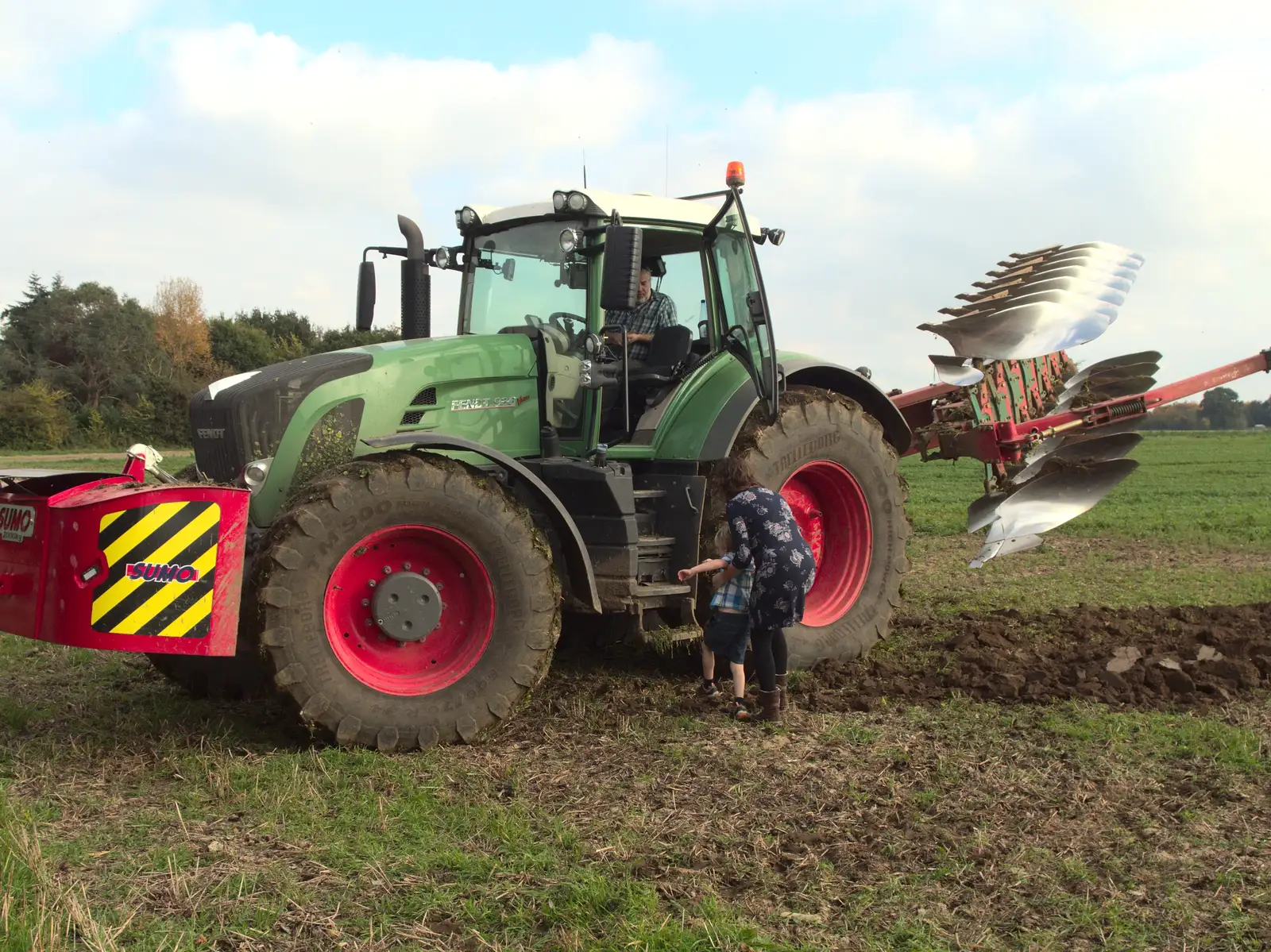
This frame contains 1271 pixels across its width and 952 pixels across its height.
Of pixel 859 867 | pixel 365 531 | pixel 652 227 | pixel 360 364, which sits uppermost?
pixel 652 227

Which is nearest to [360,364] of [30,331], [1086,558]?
[1086,558]

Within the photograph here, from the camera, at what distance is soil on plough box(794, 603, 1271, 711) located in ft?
19.6

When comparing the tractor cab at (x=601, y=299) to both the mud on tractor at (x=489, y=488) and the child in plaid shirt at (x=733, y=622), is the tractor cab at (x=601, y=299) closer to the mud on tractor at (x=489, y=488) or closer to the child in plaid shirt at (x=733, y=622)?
the mud on tractor at (x=489, y=488)

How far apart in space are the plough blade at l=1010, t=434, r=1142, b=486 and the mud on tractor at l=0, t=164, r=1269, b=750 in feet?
1.65

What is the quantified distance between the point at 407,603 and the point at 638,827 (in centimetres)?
155

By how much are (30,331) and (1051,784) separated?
168 feet

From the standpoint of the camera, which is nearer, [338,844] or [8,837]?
[8,837]

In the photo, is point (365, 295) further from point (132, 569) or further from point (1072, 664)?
point (1072, 664)

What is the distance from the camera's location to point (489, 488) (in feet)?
17.2

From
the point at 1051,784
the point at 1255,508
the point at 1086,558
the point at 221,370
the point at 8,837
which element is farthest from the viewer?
the point at 221,370

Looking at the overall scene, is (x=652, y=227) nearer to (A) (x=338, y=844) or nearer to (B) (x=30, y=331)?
(A) (x=338, y=844)

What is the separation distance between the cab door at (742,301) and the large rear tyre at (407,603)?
151 cm

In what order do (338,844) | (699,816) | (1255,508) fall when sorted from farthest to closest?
(1255,508)
(699,816)
(338,844)

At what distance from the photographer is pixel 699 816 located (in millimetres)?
4258
